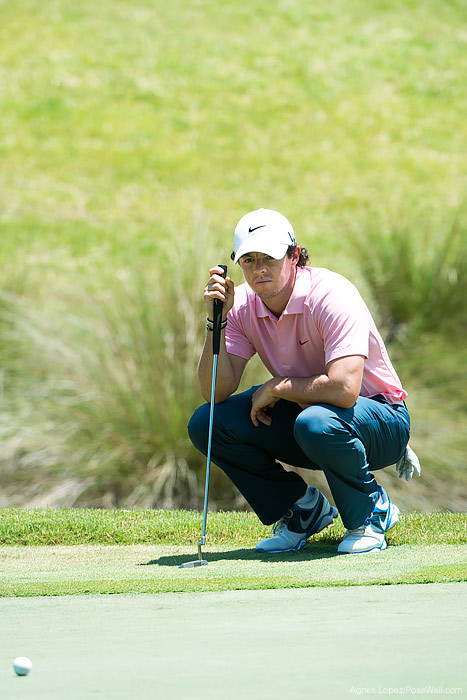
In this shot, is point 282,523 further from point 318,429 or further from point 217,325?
point 217,325

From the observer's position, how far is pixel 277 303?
161 inches

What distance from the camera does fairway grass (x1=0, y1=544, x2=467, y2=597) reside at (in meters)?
3.23

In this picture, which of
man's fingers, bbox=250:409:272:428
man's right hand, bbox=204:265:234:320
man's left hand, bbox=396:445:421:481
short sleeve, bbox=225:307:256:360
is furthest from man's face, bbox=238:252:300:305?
man's left hand, bbox=396:445:421:481

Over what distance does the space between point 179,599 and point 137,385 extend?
3.61 metres

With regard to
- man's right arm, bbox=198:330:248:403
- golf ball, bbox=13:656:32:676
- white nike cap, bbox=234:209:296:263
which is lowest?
golf ball, bbox=13:656:32:676

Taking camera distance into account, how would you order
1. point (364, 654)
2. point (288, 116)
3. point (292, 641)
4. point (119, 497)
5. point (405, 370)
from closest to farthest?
point (364, 654) → point (292, 641) → point (119, 497) → point (405, 370) → point (288, 116)

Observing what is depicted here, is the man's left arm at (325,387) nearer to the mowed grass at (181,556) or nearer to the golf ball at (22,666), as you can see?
the mowed grass at (181,556)

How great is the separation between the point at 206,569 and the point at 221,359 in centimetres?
95

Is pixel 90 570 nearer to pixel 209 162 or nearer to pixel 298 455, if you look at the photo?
pixel 298 455

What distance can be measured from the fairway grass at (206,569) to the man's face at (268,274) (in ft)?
3.47

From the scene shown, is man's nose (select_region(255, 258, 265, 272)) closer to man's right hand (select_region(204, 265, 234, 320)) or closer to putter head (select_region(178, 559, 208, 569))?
man's right hand (select_region(204, 265, 234, 320))

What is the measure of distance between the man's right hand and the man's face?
141 millimetres

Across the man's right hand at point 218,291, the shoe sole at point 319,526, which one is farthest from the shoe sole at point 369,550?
the man's right hand at point 218,291

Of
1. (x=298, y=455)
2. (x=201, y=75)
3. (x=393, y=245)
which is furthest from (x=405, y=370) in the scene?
(x=201, y=75)
